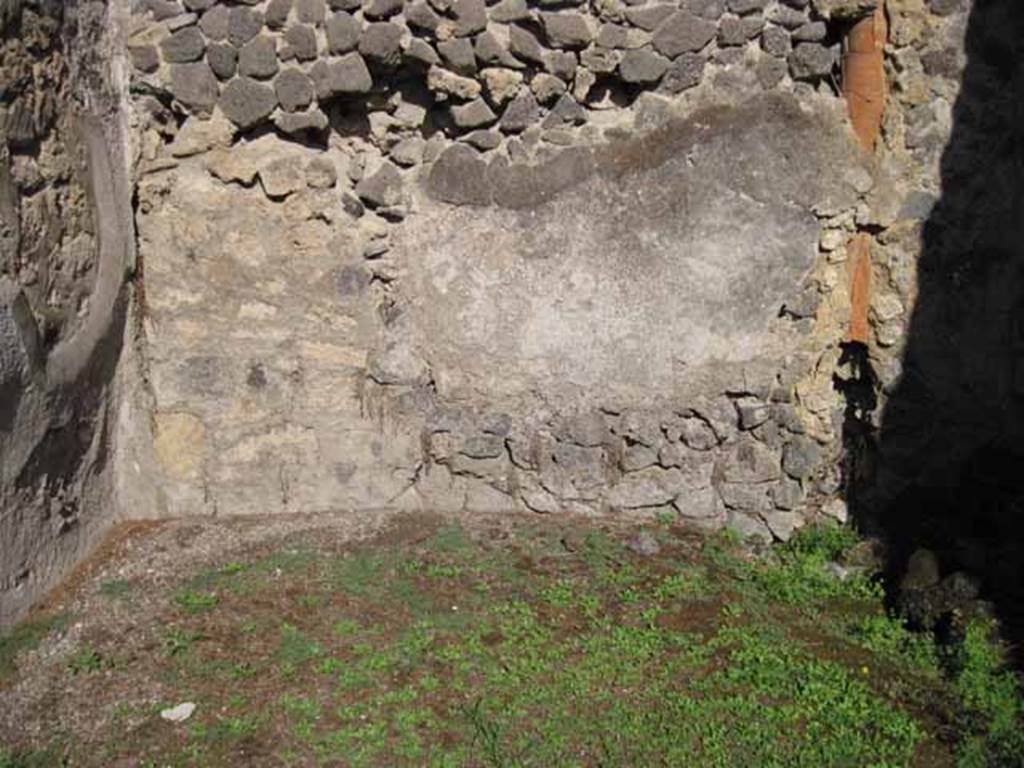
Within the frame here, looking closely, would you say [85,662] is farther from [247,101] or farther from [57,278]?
[247,101]

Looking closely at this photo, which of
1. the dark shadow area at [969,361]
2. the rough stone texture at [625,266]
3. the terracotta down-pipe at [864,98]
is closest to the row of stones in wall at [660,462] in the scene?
the rough stone texture at [625,266]

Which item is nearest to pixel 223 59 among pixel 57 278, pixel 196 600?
pixel 57 278

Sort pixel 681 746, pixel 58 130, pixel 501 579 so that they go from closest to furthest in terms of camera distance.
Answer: pixel 681 746, pixel 58 130, pixel 501 579

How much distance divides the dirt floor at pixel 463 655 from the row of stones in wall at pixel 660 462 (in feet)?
0.61

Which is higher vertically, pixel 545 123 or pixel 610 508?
pixel 545 123

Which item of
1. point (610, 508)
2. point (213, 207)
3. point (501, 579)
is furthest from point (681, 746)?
point (213, 207)

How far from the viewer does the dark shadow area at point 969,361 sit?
4570 millimetres

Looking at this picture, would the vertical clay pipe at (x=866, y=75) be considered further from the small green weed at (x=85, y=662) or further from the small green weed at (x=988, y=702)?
the small green weed at (x=85, y=662)

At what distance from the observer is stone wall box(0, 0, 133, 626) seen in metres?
3.87

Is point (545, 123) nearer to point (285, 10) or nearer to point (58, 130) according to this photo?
point (285, 10)

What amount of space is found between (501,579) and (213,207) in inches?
77.8

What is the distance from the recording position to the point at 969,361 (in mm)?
4801

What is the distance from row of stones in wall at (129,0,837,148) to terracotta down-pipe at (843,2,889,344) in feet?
0.37

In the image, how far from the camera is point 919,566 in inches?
173
